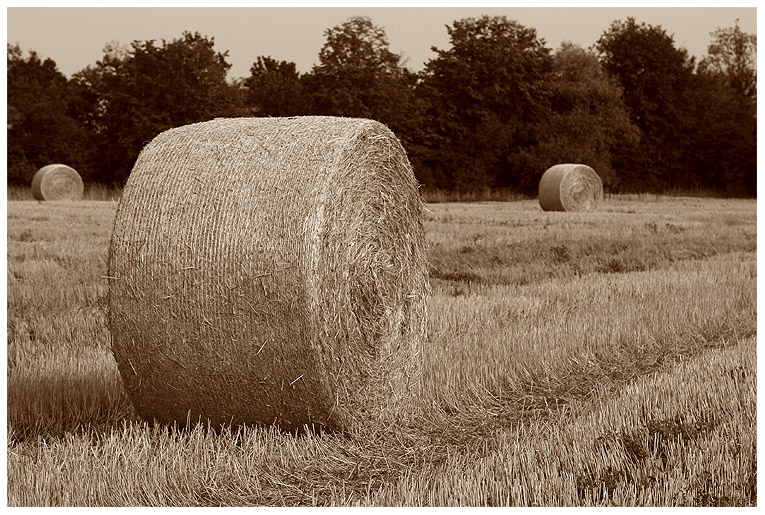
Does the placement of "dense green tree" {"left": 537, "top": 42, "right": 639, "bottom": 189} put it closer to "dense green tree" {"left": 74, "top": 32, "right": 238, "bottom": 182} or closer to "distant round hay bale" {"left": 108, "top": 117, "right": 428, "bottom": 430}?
"dense green tree" {"left": 74, "top": 32, "right": 238, "bottom": 182}

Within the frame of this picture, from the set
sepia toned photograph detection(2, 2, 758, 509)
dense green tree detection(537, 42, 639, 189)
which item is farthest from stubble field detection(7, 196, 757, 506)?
dense green tree detection(537, 42, 639, 189)

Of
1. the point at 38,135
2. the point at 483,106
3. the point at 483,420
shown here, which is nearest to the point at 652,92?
the point at 483,106

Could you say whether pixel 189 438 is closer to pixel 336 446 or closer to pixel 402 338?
pixel 336 446

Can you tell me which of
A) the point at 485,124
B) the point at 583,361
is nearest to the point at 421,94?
the point at 485,124

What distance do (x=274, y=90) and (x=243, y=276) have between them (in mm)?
44069

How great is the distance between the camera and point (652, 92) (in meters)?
53.1

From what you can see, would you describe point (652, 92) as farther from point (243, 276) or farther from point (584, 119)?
point (243, 276)

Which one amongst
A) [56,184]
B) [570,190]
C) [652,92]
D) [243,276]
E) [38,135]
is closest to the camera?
[243,276]

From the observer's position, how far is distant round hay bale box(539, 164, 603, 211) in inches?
1096

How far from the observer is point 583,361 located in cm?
744

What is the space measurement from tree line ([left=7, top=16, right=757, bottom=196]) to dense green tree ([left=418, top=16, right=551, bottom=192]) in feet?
0.24

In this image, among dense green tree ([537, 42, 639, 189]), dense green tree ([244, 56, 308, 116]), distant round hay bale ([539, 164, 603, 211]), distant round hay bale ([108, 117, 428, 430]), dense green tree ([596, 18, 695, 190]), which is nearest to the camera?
distant round hay bale ([108, 117, 428, 430])

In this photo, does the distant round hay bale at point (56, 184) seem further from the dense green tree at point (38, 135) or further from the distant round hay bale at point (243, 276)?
the distant round hay bale at point (243, 276)

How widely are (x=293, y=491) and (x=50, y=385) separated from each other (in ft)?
8.03
